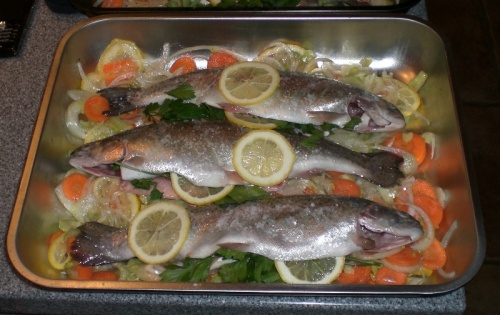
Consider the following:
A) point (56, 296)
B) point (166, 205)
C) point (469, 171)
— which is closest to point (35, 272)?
point (56, 296)

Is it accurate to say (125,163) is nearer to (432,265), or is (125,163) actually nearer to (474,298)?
(432,265)

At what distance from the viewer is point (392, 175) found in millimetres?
2029

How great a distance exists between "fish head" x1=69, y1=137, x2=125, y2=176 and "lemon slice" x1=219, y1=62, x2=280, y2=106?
1.49ft

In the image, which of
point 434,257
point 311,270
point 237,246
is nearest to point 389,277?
point 434,257

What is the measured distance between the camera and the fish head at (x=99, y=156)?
200 cm

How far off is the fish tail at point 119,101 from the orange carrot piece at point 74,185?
0.93 ft

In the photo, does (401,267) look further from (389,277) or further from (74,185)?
(74,185)

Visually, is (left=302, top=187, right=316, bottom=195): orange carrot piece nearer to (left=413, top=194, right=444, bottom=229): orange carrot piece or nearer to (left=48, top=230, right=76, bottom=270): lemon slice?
(left=413, top=194, right=444, bottom=229): orange carrot piece

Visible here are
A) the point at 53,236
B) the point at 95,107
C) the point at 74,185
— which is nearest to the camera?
the point at 53,236

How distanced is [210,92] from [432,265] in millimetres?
1045

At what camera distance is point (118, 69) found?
2410 mm

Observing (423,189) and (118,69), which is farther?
(118,69)

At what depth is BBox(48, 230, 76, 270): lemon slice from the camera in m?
1.95

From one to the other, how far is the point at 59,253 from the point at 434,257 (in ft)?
4.38
